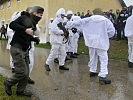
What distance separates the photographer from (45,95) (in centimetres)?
746

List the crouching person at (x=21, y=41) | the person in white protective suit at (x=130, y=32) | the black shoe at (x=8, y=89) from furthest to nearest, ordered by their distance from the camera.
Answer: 1. the person in white protective suit at (x=130, y=32)
2. the black shoe at (x=8, y=89)
3. the crouching person at (x=21, y=41)

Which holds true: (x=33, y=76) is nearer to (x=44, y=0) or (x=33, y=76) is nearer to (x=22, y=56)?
(x=22, y=56)

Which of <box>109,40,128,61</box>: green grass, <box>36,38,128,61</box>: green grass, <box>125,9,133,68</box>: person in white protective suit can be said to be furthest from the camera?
<box>36,38,128,61</box>: green grass

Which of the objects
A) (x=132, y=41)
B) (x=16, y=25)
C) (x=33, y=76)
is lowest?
(x=33, y=76)

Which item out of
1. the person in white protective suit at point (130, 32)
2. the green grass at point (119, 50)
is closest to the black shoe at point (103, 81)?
the person in white protective suit at point (130, 32)

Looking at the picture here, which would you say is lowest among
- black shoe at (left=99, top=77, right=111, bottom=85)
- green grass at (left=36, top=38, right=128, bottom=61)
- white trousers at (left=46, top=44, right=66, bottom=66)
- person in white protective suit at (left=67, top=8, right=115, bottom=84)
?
green grass at (left=36, top=38, right=128, bottom=61)

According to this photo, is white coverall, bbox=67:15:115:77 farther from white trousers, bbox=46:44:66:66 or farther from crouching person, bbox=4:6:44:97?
crouching person, bbox=4:6:44:97

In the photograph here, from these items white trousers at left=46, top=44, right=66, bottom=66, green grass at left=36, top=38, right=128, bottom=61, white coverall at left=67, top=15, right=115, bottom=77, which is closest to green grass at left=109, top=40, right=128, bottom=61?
green grass at left=36, top=38, right=128, bottom=61

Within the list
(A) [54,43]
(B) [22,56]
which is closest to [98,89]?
(B) [22,56]

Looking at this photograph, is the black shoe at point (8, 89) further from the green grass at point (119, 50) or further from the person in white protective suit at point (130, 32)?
the green grass at point (119, 50)

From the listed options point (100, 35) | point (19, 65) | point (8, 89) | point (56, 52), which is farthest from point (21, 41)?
point (56, 52)

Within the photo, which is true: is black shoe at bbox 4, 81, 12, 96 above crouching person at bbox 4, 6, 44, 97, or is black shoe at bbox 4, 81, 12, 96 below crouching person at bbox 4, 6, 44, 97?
below

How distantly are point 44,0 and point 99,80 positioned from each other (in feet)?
57.1

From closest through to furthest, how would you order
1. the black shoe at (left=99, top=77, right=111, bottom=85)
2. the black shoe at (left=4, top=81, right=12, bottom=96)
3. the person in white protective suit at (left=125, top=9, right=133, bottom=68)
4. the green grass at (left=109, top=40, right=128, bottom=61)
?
the black shoe at (left=4, top=81, right=12, bottom=96) → the black shoe at (left=99, top=77, right=111, bottom=85) → the person in white protective suit at (left=125, top=9, right=133, bottom=68) → the green grass at (left=109, top=40, right=128, bottom=61)
